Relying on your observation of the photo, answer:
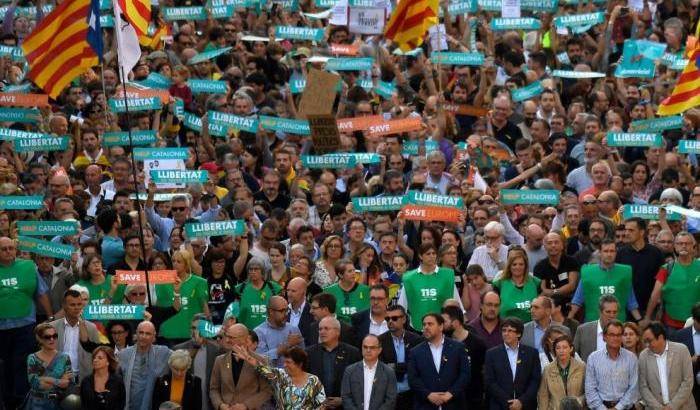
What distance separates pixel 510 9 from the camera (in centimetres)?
3027

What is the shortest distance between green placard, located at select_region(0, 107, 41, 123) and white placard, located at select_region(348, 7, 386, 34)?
4.97 m

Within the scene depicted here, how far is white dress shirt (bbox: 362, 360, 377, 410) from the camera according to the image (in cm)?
Answer: 2088

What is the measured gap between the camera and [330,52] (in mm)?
29641

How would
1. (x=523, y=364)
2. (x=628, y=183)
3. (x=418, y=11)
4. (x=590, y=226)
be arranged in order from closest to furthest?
(x=523, y=364) → (x=590, y=226) → (x=628, y=183) → (x=418, y=11)

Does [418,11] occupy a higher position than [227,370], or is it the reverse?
[418,11]

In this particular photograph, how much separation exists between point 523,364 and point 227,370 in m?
2.63

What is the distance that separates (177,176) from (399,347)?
4247 millimetres

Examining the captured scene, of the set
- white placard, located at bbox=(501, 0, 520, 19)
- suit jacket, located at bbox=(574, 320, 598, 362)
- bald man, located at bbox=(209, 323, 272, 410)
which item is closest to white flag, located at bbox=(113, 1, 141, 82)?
bald man, located at bbox=(209, 323, 272, 410)

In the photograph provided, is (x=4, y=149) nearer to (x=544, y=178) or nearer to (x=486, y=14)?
(x=544, y=178)

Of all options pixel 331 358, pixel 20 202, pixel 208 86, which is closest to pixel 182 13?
pixel 208 86

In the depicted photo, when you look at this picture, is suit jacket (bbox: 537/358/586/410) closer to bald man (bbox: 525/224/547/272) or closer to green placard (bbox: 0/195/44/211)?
bald man (bbox: 525/224/547/272)

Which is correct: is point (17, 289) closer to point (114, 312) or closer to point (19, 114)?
point (114, 312)

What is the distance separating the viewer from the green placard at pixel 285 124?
2692cm

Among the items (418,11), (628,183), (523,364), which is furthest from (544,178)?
(523,364)
